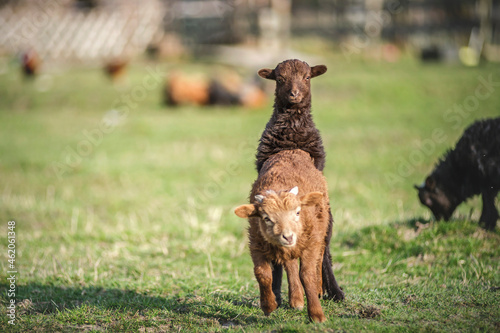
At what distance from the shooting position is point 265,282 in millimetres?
4949

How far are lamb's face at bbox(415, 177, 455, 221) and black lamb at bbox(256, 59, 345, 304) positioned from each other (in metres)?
3.16

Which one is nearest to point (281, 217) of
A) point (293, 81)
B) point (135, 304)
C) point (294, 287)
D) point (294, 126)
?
point (294, 287)

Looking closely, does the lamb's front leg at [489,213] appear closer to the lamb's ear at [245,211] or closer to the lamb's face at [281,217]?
the lamb's face at [281,217]

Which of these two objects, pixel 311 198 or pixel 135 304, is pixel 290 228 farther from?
pixel 135 304

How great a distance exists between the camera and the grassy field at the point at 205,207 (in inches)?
230

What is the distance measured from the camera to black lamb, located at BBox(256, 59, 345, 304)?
228 inches

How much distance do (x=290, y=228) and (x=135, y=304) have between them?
235 cm

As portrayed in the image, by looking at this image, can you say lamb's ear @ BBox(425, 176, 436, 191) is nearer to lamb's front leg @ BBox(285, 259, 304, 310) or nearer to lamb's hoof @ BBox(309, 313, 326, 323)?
lamb's front leg @ BBox(285, 259, 304, 310)

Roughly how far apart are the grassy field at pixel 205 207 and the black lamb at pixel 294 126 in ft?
1.17

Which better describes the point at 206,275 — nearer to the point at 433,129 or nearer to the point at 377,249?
the point at 377,249

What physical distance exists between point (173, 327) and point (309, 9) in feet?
111

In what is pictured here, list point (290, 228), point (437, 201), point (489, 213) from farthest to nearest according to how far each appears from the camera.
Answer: point (437, 201) < point (489, 213) < point (290, 228)

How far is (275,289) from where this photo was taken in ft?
18.9

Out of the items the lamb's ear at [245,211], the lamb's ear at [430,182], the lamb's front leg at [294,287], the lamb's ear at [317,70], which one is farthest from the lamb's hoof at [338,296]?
the lamb's ear at [430,182]
